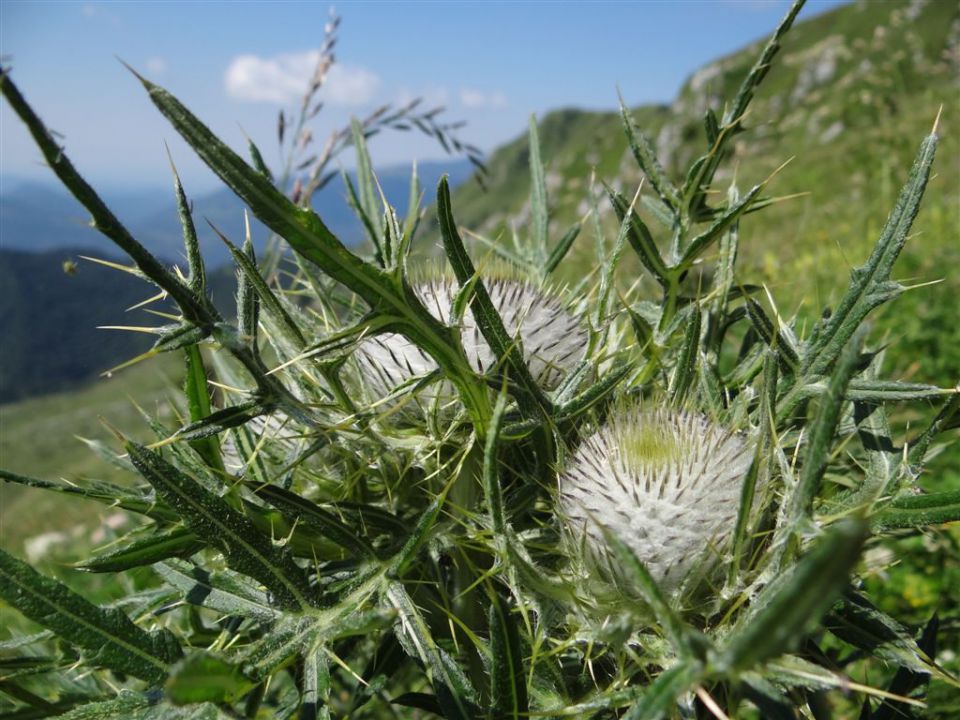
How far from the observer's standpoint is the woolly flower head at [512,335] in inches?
49.3

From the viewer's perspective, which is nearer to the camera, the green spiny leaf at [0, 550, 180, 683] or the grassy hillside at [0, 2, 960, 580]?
the green spiny leaf at [0, 550, 180, 683]

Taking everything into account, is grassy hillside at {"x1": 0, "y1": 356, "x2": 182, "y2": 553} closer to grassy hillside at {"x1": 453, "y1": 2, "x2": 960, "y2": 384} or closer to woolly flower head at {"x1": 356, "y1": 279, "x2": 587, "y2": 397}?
grassy hillside at {"x1": 453, "y1": 2, "x2": 960, "y2": 384}

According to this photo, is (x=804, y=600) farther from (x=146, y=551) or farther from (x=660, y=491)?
(x=146, y=551)

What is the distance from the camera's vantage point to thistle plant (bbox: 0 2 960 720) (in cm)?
86

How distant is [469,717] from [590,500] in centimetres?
35

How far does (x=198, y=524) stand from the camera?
930 mm

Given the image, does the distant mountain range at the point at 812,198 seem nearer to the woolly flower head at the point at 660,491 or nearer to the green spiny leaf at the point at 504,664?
the woolly flower head at the point at 660,491

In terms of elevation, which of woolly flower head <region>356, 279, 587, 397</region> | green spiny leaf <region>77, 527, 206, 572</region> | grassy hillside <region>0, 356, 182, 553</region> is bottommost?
grassy hillside <region>0, 356, 182, 553</region>

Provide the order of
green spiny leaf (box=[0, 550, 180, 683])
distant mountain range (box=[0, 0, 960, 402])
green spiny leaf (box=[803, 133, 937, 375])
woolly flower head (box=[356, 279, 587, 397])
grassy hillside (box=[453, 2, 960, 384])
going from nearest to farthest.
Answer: green spiny leaf (box=[0, 550, 180, 683]) < green spiny leaf (box=[803, 133, 937, 375]) < woolly flower head (box=[356, 279, 587, 397]) < distant mountain range (box=[0, 0, 960, 402]) < grassy hillside (box=[453, 2, 960, 384])

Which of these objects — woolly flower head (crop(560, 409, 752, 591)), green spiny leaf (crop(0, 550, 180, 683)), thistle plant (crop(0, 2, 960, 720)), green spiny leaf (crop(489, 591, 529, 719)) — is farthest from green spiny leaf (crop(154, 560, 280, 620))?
woolly flower head (crop(560, 409, 752, 591))

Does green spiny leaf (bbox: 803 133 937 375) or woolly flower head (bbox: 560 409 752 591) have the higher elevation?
green spiny leaf (bbox: 803 133 937 375)

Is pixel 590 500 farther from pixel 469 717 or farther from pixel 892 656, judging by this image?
pixel 892 656

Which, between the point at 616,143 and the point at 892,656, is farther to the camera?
the point at 616,143

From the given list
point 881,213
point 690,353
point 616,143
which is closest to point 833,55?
point 616,143
